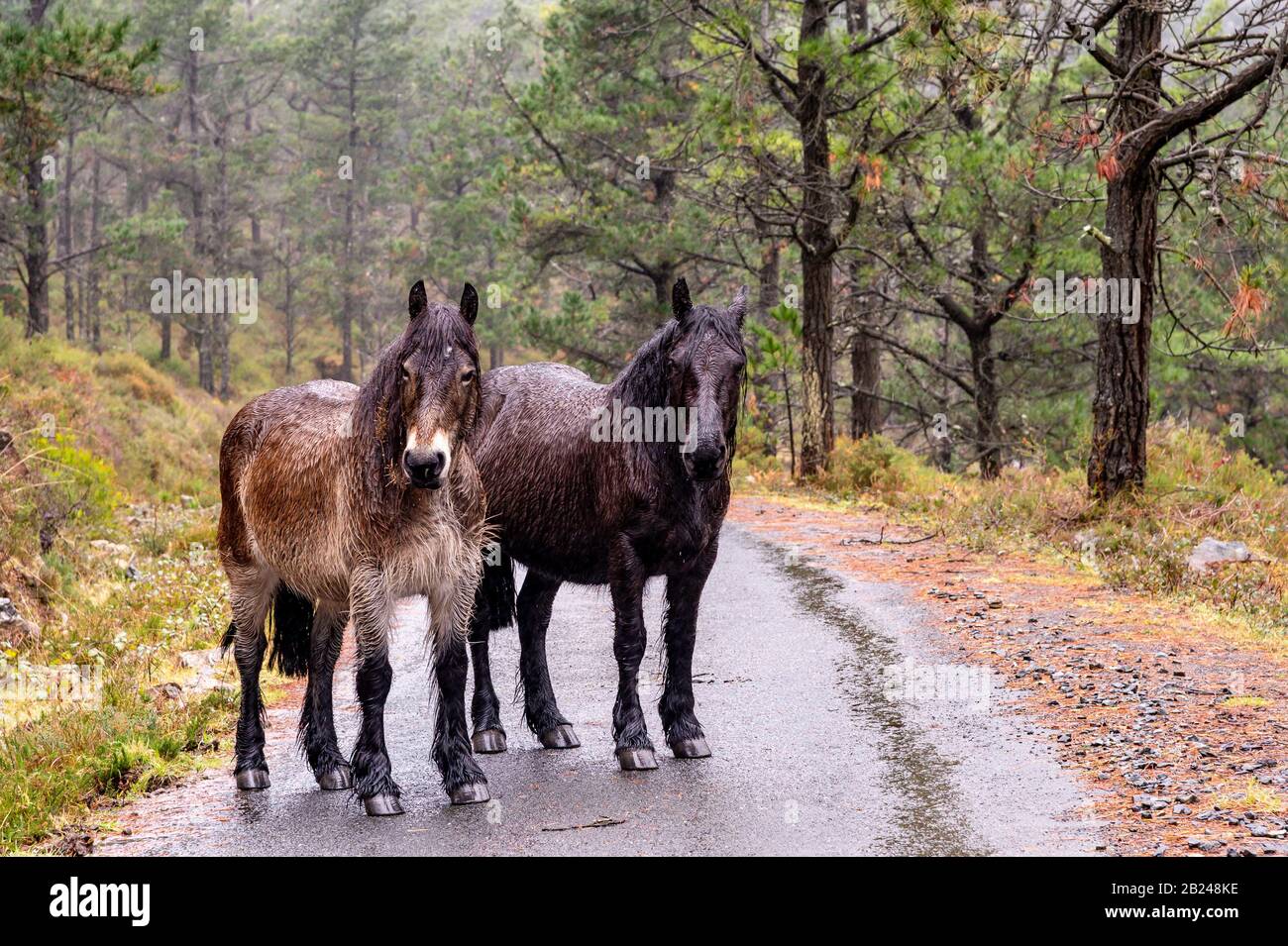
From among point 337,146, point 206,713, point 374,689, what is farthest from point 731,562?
point 337,146

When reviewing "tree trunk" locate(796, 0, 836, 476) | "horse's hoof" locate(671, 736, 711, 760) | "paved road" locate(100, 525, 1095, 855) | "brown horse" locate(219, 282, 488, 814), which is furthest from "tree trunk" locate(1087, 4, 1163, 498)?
"brown horse" locate(219, 282, 488, 814)

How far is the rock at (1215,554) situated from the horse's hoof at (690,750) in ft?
19.2

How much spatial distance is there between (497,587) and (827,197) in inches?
533

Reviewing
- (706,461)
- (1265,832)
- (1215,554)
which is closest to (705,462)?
(706,461)

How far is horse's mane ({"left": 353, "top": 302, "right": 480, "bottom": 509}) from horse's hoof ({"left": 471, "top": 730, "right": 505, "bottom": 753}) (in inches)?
76.1

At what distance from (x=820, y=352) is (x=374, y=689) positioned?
49.4 feet

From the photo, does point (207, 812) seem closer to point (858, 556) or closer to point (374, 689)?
point (374, 689)

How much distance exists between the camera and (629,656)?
628 cm

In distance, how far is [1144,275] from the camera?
40.0 feet

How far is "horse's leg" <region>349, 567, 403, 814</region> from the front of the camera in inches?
220

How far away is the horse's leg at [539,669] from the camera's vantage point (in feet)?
22.6

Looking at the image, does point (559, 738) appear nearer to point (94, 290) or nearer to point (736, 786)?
point (736, 786)

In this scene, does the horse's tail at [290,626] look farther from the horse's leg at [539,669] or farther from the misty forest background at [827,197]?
the misty forest background at [827,197]

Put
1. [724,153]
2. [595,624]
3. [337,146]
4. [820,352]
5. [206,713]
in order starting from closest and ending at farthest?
[206,713], [595,624], [724,153], [820,352], [337,146]
